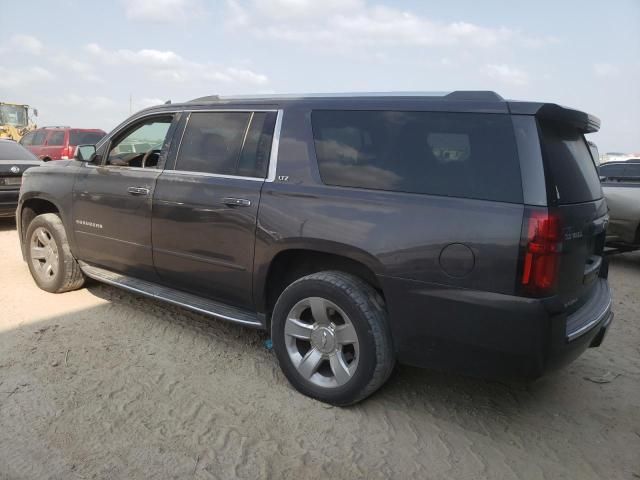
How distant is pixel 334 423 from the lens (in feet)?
9.58

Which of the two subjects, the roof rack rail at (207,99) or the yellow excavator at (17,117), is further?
the yellow excavator at (17,117)

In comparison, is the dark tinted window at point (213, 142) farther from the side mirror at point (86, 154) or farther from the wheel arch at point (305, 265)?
the side mirror at point (86, 154)

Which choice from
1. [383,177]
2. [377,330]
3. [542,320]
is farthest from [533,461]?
[383,177]

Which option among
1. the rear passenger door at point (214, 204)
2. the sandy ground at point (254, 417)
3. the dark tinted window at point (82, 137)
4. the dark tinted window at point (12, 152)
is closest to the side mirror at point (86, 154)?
the rear passenger door at point (214, 204)

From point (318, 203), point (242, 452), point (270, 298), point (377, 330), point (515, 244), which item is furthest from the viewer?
point (270, 298)

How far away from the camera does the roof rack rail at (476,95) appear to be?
265cm

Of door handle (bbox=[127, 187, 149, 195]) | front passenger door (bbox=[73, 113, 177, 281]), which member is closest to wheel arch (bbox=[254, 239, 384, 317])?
front passenger door (bbox=[73, 113, 177, 281])

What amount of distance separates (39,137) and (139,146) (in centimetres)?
1389

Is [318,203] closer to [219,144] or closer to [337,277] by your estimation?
[337,277]

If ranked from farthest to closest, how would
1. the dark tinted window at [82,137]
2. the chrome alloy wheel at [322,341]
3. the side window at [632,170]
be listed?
the dark tinted window at [82,137], the side window at [632,170], the chrome alloy wheel at [322,341]

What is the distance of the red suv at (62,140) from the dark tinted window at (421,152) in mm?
13915

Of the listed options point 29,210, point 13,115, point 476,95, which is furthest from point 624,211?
point 13,115

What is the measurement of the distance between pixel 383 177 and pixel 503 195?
66cm

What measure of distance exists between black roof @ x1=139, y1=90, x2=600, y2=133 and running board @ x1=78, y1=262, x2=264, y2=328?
1.40m
